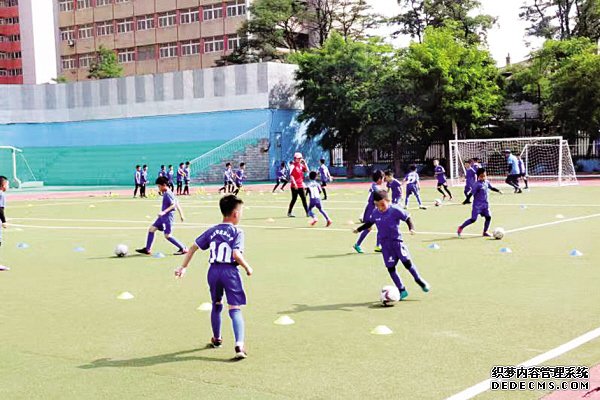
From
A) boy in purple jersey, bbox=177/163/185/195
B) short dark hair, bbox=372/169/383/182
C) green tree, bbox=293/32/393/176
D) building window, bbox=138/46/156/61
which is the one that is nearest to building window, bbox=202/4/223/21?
building window, bbox=138/46/156/61

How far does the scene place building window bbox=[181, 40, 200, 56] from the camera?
76.1m

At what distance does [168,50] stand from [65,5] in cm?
1387

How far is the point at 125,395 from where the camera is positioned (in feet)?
19.1

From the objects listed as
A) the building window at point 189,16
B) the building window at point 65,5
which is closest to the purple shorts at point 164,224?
the building window at point 189,16

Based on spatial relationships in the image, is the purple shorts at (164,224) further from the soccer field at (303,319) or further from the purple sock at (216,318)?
the purple sock at (216,318)

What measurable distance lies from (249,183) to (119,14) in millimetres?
37500

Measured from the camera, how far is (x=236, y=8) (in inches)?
2862

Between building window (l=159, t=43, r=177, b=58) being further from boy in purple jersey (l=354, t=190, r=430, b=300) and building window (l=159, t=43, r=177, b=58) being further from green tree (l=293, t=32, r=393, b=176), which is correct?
boy in purple jersey (l=354, t=190, r=430, b=300)

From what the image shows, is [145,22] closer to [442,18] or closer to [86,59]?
[86,59]

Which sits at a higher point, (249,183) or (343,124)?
(343,124)

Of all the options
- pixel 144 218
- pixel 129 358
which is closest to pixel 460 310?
pixel 129 358

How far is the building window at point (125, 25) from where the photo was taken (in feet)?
260

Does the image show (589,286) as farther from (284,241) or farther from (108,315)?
(284,241)

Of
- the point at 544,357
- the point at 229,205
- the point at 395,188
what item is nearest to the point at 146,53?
the point at 395,188
